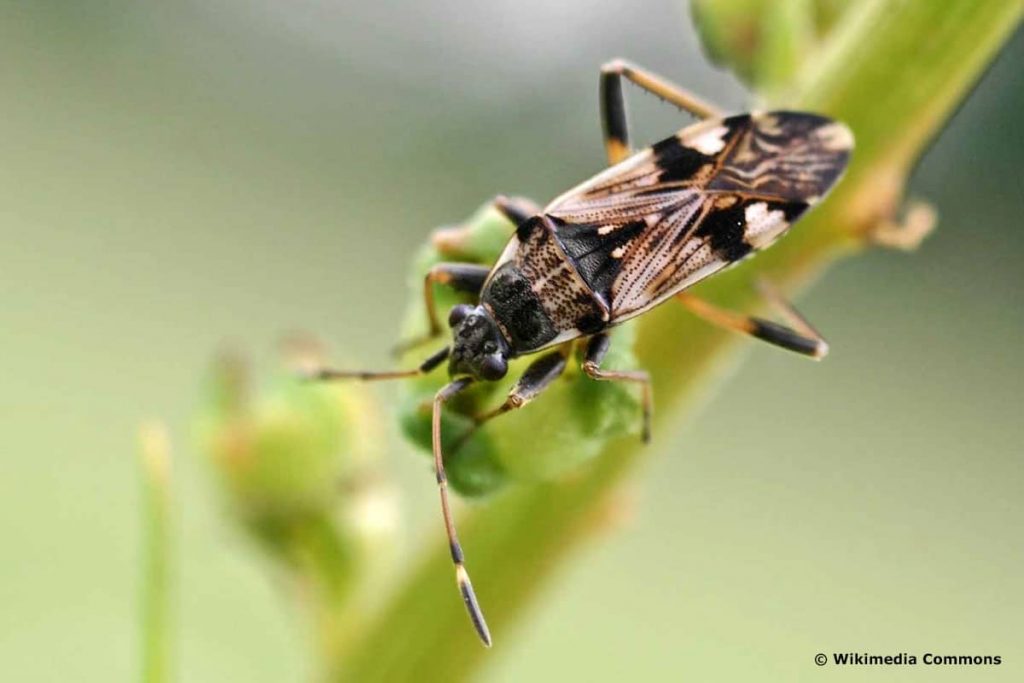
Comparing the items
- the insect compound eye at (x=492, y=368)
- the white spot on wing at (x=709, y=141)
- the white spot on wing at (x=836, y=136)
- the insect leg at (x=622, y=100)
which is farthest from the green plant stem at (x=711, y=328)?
the insect leg at (x=622, y=100)

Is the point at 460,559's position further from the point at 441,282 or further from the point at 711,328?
the point at 711,328

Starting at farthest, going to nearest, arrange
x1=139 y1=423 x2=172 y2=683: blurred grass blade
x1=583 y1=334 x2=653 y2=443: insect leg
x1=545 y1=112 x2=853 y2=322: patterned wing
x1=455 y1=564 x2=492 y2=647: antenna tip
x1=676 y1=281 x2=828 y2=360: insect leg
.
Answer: x1=545 y1=112 x2=853 y2=322: patterned wing, x1=676 y1=281 x2=828 y2=360: insect leg, x1=455 y1=564 x2=492 y2=647: antenna tip, x1=139 y1=423 x2=172 y2=683: blurred grass blade, x1=583 y1=334 x2=653 y2=443: insect leg

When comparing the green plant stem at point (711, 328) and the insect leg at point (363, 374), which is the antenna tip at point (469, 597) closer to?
the green plant stem at point (711, 328)

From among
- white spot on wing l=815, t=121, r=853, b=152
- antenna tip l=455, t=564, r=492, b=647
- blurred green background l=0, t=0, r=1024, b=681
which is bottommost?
blurred green background l=0, t=0, r=1024, b=681

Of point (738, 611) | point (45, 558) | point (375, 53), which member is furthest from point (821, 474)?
point (375, 53)

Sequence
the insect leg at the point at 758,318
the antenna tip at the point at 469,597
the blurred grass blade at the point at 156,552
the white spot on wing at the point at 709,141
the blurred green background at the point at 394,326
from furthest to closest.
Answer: the blurred green background at the point at 394,326 < the white spot on wing at the point at 709,141 < the insect leg at the point at 758,318 < the antenna tip at the point at 469,597 < the blurred grass blade at the point at 156,552

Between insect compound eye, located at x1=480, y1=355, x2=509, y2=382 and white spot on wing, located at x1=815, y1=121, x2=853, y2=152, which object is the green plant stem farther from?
insect compound eye, located at x1=480, y1=355, x2=509, y2=382

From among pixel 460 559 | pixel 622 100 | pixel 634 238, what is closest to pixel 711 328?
pixel 460 559

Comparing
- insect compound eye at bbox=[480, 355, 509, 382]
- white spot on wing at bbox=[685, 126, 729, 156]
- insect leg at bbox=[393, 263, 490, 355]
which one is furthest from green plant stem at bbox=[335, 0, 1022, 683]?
white spot on wing at bbox=[685, 126, 729, 156]
